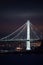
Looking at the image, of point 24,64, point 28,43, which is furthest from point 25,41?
point 24,64

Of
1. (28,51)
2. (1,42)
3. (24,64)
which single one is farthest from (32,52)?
(24,64)

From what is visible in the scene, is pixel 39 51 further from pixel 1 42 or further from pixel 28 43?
pixel 1 42

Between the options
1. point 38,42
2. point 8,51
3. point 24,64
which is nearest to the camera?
point 24,64

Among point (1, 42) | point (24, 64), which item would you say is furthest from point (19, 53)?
point (24, 64)

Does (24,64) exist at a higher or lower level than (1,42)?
lower

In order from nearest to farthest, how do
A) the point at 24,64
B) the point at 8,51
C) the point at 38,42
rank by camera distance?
the point at 24,64 → the point at 38,42 → the point at 8,51

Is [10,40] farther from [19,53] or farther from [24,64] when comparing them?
[24,64]

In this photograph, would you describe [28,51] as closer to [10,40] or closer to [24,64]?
[10,40]

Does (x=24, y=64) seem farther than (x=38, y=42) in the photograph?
No
